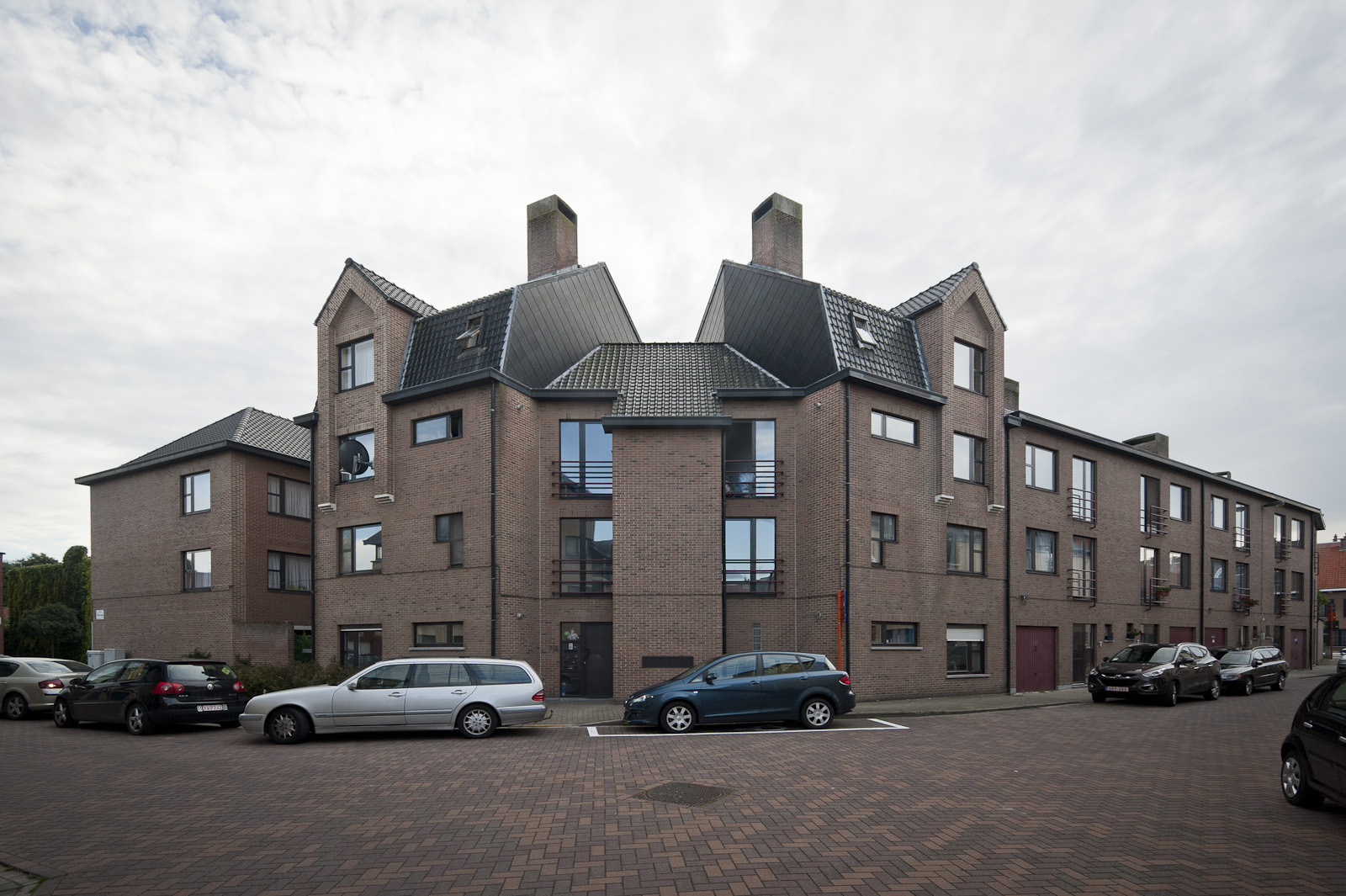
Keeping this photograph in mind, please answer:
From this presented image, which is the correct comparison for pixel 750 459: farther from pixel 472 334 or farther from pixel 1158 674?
pixel 1158 674

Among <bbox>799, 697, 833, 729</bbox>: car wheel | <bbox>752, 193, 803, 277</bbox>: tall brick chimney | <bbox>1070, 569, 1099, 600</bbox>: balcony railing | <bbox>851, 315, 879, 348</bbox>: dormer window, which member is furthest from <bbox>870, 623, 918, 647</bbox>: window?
<bbox>752, 193, 803, 277</bbox>: tall brick chimney

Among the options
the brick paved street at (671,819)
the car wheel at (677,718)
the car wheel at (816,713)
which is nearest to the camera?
the brick paved street at (671,819)

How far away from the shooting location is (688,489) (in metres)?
20.0

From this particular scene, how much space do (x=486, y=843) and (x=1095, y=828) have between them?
5275 mm

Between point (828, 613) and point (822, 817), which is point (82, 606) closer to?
point (828, 613)

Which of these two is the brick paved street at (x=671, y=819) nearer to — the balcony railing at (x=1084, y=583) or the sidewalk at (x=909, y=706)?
the sidewalk at (x=909, y=706)

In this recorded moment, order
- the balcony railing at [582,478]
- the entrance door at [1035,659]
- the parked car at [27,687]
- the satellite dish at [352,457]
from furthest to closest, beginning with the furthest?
the entrance door at [1035,659] → the satellite dish at [352,457] → the balcony railing at [582,478] → the parked car at [27,687]

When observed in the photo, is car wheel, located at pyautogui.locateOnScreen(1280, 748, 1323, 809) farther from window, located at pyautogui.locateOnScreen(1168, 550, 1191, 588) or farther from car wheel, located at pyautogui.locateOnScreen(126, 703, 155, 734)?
window, located at pyautogui.locateOnScreen(1168, 550, 1191, 588)

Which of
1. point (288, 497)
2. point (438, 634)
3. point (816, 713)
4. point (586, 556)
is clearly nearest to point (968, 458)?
point (586, 556)

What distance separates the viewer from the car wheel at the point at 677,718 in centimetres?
1405

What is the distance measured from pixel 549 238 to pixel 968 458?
1357 centimetres

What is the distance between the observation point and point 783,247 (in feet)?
83.1

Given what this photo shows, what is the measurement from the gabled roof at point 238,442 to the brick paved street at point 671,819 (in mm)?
13952

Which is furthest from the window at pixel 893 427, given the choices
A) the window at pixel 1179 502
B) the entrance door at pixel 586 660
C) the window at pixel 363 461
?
the window at pixel 1179 502
